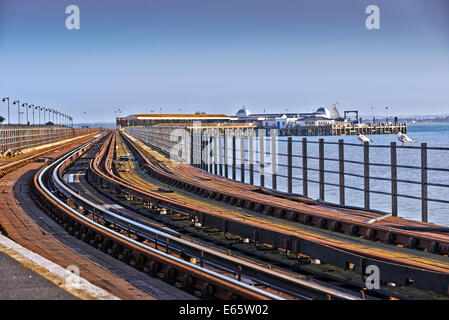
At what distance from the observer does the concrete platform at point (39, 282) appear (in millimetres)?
7414

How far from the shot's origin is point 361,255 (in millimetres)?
10023

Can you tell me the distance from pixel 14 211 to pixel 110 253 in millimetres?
6823

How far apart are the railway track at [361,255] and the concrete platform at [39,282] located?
3987 millimetres

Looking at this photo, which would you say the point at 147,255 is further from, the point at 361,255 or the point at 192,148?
the point at 192,148

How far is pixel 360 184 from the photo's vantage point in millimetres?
57469

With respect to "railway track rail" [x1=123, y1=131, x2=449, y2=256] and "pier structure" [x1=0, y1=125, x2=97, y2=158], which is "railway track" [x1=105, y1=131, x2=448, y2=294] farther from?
"pier structure" [x1=0, y1=125, x2=97, y2=158]

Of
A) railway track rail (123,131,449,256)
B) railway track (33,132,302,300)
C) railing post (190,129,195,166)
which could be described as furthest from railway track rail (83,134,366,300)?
railing post (190,129,195,166)

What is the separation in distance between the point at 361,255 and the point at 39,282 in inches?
198

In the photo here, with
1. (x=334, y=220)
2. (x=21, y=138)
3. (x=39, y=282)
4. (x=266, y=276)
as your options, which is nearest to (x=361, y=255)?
(x=266, y=276)

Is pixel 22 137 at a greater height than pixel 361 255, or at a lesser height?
greater

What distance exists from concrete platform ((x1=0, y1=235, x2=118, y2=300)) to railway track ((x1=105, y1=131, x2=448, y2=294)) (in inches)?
157

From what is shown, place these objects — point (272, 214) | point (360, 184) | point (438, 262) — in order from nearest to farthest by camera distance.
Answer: point (438, 262)
point (272, 214)
point (360, 184)

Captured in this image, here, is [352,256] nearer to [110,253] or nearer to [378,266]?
[378,266]
